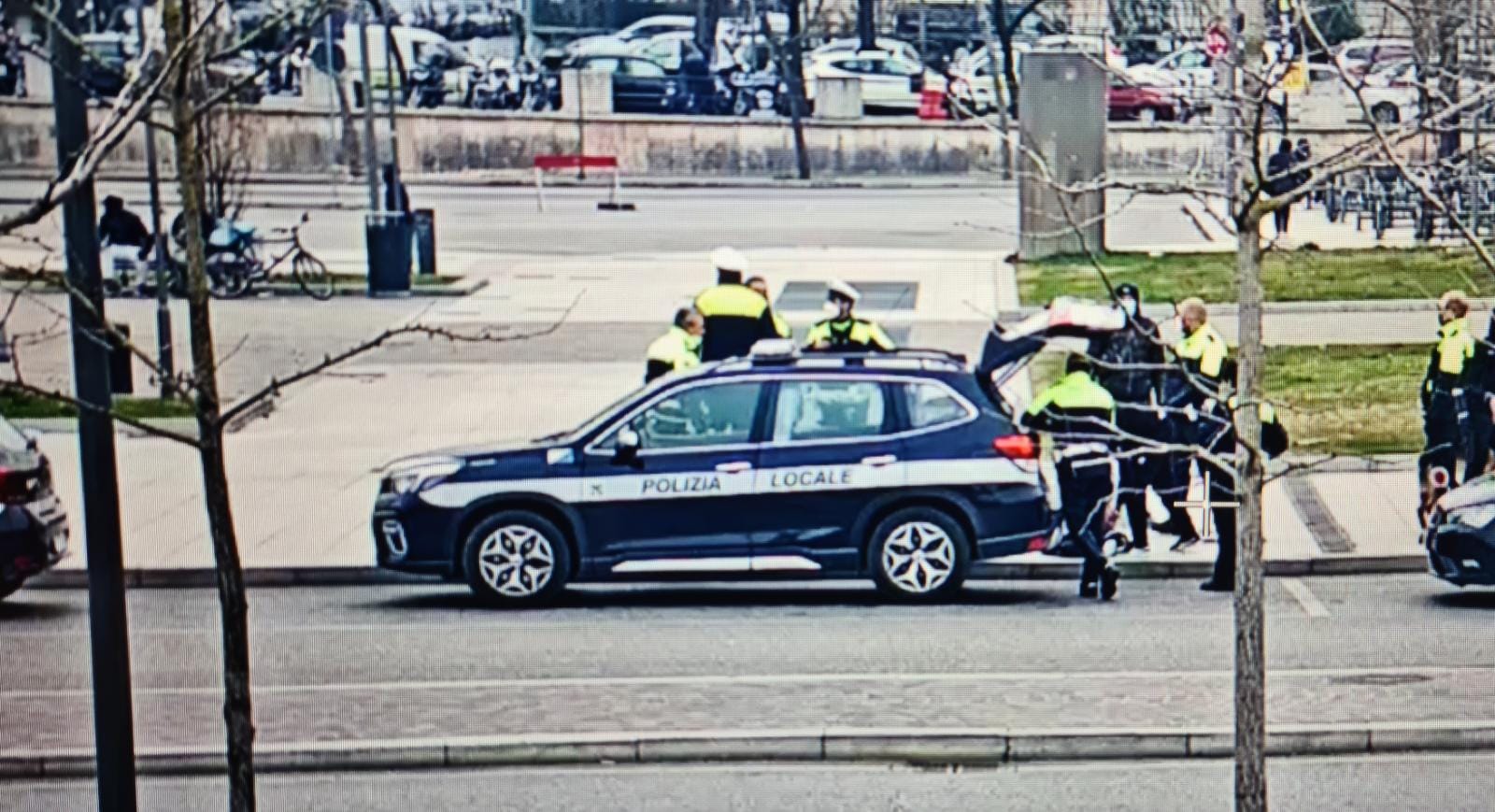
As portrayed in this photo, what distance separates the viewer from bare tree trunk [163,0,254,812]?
Result: 25.9 ft

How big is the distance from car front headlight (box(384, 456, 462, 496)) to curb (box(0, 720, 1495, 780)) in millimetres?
3690

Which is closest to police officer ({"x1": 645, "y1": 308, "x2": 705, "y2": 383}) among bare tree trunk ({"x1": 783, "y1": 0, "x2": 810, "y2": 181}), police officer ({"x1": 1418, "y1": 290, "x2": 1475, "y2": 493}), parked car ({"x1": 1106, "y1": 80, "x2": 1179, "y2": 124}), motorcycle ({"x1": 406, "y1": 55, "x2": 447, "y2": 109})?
police officer ({"x1": 1418, "y1": 290, "x2": 1475, "y2": 493})

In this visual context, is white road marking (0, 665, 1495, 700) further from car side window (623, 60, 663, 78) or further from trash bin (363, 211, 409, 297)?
car side window (623, 60, 663, 78)

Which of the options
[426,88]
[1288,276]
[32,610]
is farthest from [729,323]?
[426,88]

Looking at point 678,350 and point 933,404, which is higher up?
point 678,350

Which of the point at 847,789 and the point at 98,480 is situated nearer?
the point at 98,480

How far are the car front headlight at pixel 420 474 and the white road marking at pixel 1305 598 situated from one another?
5360mm

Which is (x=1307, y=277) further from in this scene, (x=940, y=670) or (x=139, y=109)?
(x=139, y=109)

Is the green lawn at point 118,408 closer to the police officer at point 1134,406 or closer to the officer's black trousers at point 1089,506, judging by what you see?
the police officer at point 1134,406

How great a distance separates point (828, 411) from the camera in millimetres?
15438

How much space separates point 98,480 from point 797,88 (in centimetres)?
4151

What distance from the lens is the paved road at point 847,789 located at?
1102cm

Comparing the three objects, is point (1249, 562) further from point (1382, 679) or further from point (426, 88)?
point (426, 88)

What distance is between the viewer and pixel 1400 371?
23.5m
